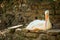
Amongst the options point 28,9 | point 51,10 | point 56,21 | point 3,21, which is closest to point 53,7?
point 51,10

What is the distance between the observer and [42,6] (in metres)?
4.90

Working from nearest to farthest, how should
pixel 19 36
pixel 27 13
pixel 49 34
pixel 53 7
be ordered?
1. pixel 49 34
2. pixel 19 36
3. pixel 53 7
4. pixel 27 13

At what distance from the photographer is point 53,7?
4754 millimetres

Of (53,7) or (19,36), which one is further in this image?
(53,7)

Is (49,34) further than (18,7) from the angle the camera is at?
No

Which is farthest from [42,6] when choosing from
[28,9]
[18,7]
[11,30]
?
[11,30]

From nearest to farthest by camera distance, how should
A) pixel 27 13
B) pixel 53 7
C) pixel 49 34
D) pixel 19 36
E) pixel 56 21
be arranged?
1. pixel 49 34
2. pixel 19 36
3. pixel 56 21
4. pixel 53 7
5. pixel 27 13

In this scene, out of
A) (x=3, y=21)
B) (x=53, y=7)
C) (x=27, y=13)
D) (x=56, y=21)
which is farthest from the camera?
(x=3, y=21)

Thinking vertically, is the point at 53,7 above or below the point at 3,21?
above

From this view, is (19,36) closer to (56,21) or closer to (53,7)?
(56,21)

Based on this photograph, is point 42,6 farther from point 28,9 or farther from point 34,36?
point 34,36

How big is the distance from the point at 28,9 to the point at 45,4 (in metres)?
0.61

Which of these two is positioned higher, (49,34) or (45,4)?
(45,4)

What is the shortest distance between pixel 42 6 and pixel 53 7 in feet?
1.04
